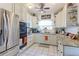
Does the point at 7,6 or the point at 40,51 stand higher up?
the point at 7,6

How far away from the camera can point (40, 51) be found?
7.52 ft

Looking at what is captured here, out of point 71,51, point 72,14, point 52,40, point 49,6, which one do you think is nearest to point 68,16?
point 72,14

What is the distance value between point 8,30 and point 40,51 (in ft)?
2.24

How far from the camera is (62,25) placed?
228cm

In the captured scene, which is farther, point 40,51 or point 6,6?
point 40,51

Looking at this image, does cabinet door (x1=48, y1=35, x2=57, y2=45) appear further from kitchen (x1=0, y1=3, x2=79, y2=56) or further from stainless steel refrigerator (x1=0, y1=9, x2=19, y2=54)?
stainless steel refrigerator (x1=0, y1=9, x2=19, y2=54)

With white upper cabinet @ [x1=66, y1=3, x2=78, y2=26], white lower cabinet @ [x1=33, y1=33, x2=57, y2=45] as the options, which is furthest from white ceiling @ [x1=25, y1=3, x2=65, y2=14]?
white lower cabinet @ [x1=33, y1=33, x2=57, y2=45]

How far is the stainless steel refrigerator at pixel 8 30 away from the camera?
2098mm

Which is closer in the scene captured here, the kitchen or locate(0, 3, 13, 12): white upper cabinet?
locate(0, 3, 13, 12): white upper cabinet

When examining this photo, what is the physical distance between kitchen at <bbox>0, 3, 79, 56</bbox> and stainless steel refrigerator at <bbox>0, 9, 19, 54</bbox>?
0.06 ft

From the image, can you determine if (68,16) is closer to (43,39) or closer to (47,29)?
(47,29)

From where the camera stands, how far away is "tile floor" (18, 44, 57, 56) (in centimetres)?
229

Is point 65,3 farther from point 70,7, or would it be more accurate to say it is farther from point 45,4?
point 45,4

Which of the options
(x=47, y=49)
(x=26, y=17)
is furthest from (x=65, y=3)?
(x=47, y=49)
